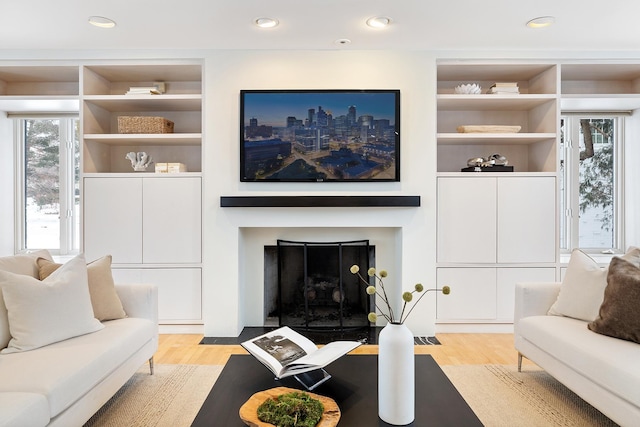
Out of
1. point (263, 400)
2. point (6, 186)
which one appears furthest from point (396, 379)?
point (6, 186)

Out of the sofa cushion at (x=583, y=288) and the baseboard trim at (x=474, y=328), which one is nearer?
the sofa cushion at (x=583, y=288)

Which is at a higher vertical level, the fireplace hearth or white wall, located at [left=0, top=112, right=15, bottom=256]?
white wall, located at [left=0, top=112, right=15, bottom=256]

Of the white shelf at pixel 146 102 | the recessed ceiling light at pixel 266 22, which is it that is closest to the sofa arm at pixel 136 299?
the white shelf at pixel 146 102

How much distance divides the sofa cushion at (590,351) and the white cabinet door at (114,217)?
10.1ft

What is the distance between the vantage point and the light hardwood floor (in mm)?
2969

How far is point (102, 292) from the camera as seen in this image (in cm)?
236

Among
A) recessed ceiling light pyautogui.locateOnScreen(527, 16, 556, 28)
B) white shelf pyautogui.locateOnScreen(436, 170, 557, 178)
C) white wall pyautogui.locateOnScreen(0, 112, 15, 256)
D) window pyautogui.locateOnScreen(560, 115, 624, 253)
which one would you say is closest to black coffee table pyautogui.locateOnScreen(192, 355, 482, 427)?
white shelf pyautogui.locateOnScreen(436, 170, 557, 178)

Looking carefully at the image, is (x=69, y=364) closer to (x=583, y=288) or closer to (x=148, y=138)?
(x=148, y=138)

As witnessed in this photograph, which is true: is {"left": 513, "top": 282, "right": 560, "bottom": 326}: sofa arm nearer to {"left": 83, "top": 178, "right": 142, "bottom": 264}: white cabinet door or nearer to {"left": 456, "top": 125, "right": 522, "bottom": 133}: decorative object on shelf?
{"left": 456, "top": 125, "right": 522, "bottom": 133}: decorative object on shelf

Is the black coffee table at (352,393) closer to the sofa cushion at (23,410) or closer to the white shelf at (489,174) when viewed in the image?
the sofa cushion at (23,410)

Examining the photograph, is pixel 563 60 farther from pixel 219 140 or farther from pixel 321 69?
pixel 219 140

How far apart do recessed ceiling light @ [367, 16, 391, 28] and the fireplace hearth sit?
1.78 m

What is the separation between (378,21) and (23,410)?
9.49 ft

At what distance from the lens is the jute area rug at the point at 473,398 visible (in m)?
2.09
